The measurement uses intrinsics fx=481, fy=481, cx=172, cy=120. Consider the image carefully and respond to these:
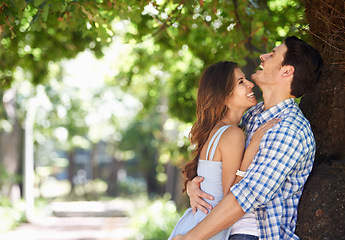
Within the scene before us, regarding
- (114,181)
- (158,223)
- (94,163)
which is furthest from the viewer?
(94,163)

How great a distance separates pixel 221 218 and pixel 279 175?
367 millimetres

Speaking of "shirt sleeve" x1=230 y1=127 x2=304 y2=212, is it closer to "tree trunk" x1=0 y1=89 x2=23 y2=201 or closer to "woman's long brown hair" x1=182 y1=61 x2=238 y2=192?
"woman's long brown hair" x1=182 y1=61 x2=238 y2=192

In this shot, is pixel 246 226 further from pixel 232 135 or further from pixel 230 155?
pixel 232 135

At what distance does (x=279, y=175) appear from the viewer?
2.39 meters

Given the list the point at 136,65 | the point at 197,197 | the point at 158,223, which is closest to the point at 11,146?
the point at 158,223

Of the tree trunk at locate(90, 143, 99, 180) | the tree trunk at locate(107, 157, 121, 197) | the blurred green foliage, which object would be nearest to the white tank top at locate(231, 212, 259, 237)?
the blurred green foliage

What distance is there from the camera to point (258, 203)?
95.0 inches

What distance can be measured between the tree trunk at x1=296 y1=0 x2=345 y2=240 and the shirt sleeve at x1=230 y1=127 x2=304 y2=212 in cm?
52

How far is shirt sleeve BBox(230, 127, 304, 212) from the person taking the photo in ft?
7.84

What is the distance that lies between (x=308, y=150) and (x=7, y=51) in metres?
6.26

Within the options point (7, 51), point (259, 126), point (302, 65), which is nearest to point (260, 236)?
point (259, 126)

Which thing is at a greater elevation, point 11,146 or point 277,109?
point 277,109

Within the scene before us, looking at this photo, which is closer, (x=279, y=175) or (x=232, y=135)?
(x=279, y=175)

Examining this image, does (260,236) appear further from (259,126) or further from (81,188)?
(81,188)
